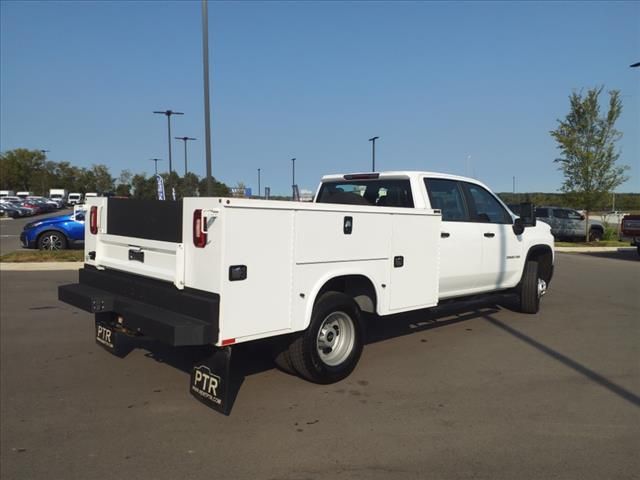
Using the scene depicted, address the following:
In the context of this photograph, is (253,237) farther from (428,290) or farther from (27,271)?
(27,271)

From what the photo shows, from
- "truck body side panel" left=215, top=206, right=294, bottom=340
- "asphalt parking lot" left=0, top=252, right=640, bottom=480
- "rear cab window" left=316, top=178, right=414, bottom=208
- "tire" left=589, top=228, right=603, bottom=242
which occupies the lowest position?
"asphalt parking lot" left=0, top=252, right=640, bottom=480

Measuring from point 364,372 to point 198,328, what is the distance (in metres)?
2.13

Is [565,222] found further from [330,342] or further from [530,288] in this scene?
[330,342]

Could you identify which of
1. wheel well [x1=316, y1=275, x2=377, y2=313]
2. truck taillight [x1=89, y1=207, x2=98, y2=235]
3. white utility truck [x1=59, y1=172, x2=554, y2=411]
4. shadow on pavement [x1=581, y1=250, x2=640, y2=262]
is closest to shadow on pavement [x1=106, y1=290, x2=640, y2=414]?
white utility truck [x1=59, y1=172, x2=554, y2=411]

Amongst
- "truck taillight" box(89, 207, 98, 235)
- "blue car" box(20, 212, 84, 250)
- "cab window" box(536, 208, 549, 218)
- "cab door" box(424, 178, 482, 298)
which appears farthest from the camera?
"cab window" box(536, 208, 549, 218)

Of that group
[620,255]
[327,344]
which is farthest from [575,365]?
[620,255]

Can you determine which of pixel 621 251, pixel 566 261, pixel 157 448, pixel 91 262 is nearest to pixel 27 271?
pixel 91 262

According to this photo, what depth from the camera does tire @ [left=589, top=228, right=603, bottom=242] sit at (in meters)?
24.8

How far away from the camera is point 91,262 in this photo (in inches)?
204

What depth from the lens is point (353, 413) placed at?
13.7 feet

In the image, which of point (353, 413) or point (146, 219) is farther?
point (146, 219)

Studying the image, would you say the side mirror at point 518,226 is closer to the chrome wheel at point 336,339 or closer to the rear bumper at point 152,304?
the chrome wheel at point 336,339

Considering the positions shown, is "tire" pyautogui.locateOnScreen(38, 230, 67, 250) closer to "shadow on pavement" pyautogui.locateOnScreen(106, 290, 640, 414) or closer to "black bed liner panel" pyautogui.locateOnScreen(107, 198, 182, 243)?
"shadow on pavement" pyautogui.locateOnScreen(106, 290, 640, 414)

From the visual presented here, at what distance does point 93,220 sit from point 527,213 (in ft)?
18.3
